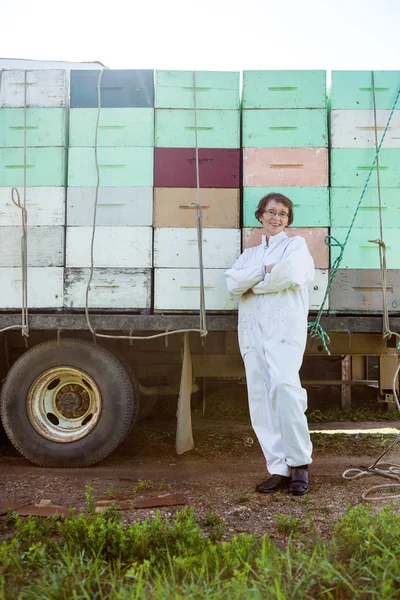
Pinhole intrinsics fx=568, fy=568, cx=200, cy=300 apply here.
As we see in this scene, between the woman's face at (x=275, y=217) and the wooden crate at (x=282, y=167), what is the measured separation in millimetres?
398

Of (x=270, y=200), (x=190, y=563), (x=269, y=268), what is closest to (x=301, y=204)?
(x=270, y=200)

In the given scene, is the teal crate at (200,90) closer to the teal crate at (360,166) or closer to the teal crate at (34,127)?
the teal crate at (34,127)

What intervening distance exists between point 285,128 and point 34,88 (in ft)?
7.36

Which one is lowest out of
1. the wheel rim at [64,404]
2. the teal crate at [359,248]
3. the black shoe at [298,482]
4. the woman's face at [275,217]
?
the black shoe at [298,482]

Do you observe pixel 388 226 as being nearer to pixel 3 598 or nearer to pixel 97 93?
pixel 97 93

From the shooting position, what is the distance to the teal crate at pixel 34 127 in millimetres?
4984

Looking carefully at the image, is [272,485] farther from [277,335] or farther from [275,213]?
[275,213]

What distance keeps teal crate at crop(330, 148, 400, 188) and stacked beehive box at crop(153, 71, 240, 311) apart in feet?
2.80

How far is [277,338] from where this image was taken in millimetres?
4410

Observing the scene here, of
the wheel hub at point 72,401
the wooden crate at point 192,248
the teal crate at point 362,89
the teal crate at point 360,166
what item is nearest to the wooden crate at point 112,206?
the wooden crate at point 192,248

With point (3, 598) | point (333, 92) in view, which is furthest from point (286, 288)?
point (3, 598)

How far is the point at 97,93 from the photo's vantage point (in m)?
5.00

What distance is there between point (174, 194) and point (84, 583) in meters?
3.27

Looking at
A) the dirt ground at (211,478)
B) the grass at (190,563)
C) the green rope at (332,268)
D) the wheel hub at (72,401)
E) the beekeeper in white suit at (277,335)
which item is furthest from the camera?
the wheel hub at (72,401)
